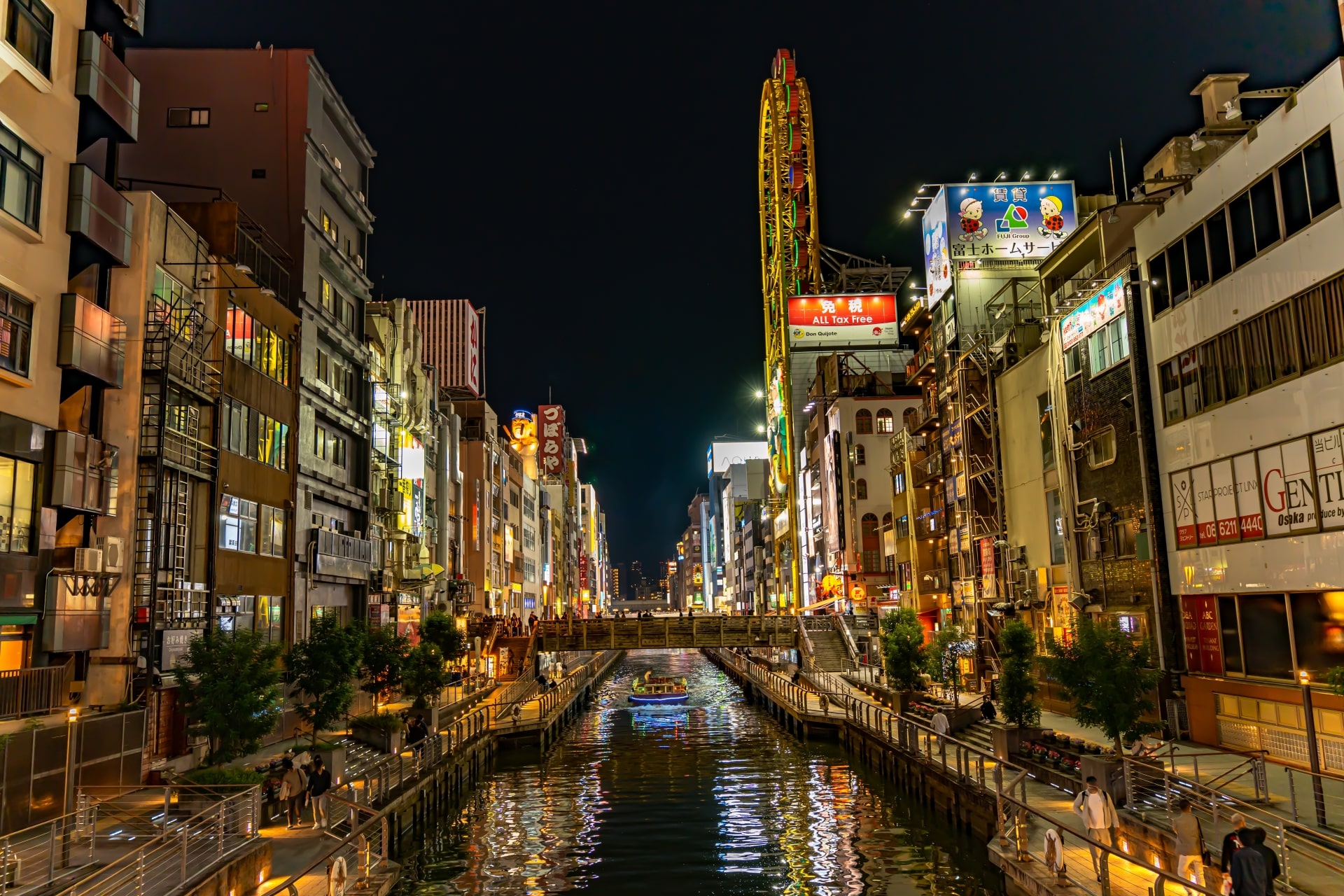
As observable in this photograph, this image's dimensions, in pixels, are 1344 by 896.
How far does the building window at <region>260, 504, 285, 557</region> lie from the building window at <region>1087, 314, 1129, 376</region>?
113 ft

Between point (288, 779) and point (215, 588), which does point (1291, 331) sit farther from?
point (215, 588)

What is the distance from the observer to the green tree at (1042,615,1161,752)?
25.5m

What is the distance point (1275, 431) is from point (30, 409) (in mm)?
34050

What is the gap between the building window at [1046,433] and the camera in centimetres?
4662

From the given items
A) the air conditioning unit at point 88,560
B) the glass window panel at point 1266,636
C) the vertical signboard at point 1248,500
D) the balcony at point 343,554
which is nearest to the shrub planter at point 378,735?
the balcony at point 343,554

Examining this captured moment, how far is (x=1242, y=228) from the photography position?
3030 cm

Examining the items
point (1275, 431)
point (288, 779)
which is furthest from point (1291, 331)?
point (288, 779)

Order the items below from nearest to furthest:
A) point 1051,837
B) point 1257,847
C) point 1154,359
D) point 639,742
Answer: point 1257,847 → point 1051,837 → point 1154,359 → point 639,742

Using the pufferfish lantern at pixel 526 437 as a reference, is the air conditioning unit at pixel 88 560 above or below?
below

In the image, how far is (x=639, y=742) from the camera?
56000mm

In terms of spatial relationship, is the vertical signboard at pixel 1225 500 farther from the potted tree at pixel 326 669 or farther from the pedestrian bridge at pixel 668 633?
the pedestrian bridge at pixel 668 633

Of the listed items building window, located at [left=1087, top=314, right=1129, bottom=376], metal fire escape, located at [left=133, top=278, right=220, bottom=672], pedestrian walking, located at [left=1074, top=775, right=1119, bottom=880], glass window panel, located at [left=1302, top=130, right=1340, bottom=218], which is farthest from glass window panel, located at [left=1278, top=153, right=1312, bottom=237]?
metal fire escape, located at [left=133, top=278, right=220, bottom=672]

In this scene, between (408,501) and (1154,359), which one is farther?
(408,501)

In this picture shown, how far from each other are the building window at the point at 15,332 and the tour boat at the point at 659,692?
55.6 m
